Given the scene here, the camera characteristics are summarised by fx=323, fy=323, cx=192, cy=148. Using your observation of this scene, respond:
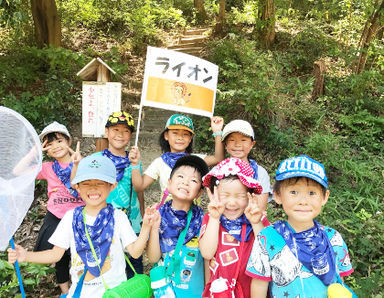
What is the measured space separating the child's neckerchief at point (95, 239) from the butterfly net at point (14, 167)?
40 centimetres

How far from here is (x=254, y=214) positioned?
6.80 feet

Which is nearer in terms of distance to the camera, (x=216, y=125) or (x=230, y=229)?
(x=230, y=229)

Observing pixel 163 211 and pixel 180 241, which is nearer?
pixel 180 241

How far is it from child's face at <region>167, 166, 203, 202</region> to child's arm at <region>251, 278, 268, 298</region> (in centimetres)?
74

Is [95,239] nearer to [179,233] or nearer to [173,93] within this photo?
[179,233]

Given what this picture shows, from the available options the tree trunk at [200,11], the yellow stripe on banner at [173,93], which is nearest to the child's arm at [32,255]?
the yellow stripe on banner at [173,93]

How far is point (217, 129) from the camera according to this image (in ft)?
10.9

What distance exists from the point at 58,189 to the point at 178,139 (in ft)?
4.02

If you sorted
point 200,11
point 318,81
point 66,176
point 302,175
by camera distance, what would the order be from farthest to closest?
point 200,11
point 318,81
point 66,176
point 302,175

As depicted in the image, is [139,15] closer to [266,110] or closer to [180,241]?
[266,110]

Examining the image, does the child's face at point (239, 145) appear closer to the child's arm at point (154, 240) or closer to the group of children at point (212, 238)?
the group of children at point (212, 238)

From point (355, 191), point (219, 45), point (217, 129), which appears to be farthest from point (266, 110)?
point (219, 45)

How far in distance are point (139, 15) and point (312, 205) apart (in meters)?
12.3

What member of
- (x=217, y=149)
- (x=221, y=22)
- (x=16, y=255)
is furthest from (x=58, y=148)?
(x=221, y=22)
